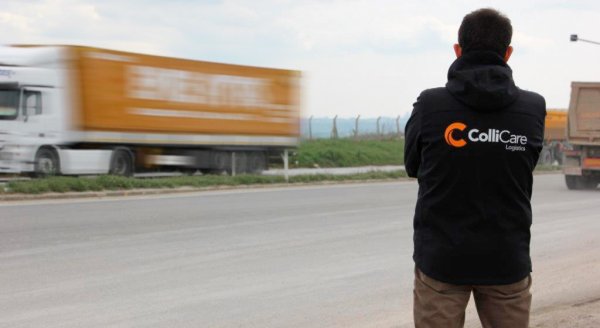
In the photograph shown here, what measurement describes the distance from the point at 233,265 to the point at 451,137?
676cm

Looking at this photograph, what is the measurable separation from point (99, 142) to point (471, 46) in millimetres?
21917

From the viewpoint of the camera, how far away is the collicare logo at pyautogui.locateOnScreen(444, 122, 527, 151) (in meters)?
3.22

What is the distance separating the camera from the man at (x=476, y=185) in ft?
10.6

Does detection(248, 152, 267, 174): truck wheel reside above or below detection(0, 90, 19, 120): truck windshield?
below

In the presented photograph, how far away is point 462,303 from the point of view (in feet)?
10.8

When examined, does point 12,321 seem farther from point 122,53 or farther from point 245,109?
point 245,109

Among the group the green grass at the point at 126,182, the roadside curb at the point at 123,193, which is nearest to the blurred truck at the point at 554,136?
the green grass at the point at 126,182

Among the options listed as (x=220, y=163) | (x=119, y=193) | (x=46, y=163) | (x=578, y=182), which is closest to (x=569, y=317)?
(x=119, y=193)

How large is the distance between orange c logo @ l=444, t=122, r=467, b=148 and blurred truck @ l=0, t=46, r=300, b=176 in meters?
20.5

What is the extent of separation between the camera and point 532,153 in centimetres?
338

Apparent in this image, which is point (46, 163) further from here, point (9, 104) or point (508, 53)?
point (508, 53)

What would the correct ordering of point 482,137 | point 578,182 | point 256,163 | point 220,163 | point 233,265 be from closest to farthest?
point 482,137 → point 233,265 → point 578,182 → point 220,163 → point 256,163

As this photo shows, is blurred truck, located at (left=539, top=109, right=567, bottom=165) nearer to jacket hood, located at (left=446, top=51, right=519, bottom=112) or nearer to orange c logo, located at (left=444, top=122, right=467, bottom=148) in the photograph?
jacket hood, located at (left=446, top=51, right=519, bottom=112)

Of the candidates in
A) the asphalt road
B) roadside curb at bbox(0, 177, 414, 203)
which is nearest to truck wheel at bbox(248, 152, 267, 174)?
roadside curb at bbox(0, 177, 414, 203)
